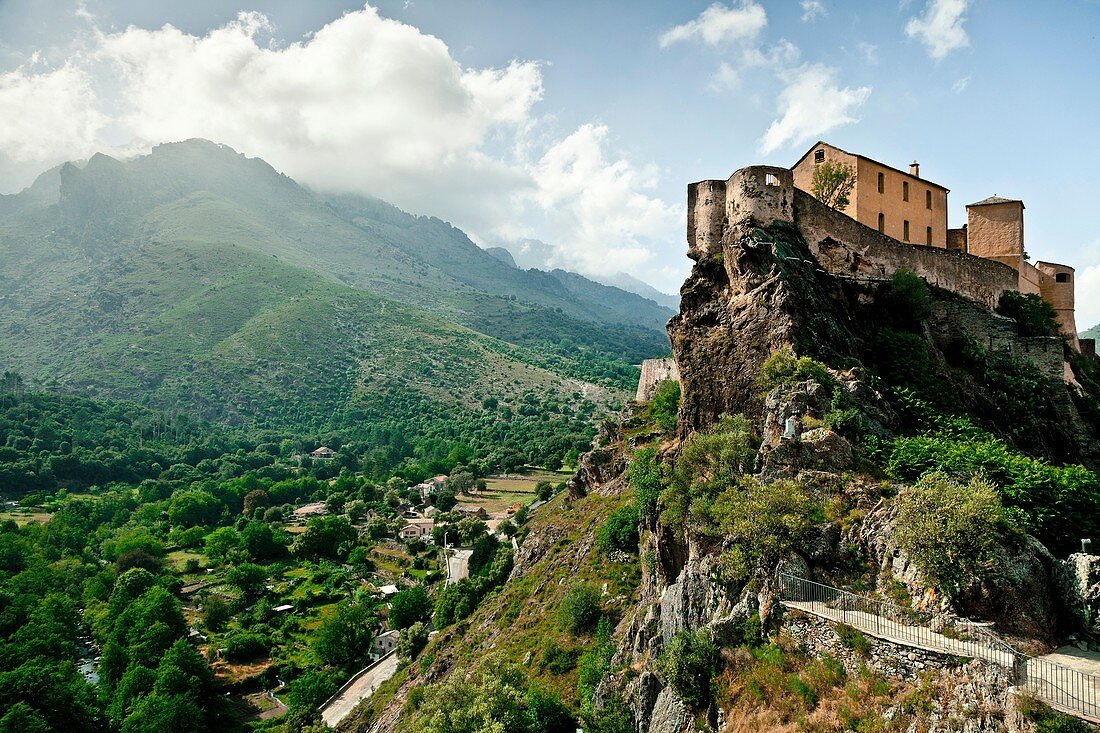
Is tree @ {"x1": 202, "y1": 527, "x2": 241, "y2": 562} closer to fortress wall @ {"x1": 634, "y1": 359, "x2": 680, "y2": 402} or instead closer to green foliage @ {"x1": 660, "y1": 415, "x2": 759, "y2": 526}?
fortress wall @ {"x1": 634, "y1": 359, "x2": 680, "y2": 402}

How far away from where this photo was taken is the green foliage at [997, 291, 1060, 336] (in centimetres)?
3872

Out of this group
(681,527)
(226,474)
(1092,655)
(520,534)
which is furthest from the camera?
(226,474)

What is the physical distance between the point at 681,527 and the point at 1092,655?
47.8 ft

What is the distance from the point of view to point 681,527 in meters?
28.6

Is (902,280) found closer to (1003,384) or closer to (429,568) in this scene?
(1003,384)

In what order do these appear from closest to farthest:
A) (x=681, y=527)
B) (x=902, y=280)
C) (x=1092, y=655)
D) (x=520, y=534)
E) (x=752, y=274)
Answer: (x=1092, y=655) < (x=681, y=527) < (x=752, y=274) < (x=902, y=280) < (x=520, y=534)

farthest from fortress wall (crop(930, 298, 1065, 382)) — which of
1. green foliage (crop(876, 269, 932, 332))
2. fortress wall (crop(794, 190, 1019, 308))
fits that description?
green foliage (crop(876, 269, 932, 332))

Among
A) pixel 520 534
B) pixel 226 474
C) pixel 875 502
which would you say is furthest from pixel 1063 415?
pixel 226 474

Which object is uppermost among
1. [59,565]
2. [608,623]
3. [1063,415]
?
[1063,415]

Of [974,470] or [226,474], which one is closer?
[974,470]

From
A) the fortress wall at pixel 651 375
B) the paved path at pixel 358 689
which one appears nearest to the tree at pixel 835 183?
the fortress wall at pixel 651 375

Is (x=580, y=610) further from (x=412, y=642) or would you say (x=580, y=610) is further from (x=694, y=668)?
(x=412, y=642)

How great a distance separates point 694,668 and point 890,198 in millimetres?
31840

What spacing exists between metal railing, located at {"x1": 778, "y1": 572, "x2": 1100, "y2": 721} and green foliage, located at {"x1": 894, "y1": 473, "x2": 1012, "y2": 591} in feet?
4.20
